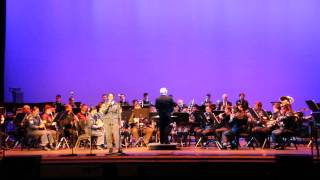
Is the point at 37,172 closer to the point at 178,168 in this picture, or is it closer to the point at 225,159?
the point at 178,168

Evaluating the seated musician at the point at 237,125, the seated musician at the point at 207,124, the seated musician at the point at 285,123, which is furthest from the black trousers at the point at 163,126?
the seated musician at the point at 285,123

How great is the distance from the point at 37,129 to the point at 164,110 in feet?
12.5

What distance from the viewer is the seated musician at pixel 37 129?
586 inches

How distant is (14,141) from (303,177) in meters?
11.3

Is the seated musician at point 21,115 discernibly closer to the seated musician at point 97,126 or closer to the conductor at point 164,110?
the seated musician at point 97,126

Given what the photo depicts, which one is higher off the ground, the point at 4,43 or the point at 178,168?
the point at 4,43

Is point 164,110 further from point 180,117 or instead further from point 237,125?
point 237,125

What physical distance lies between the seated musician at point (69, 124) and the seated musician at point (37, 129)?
0.49 m

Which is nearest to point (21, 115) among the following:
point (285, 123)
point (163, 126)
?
point (163, 126)

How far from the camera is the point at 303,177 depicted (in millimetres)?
7883

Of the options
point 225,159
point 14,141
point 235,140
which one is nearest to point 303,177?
point 225,159

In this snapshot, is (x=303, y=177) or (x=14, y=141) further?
(x=14, y=141)

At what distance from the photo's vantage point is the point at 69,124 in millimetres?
15180

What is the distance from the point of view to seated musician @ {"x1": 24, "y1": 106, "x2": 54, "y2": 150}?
14.9 meters
